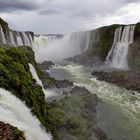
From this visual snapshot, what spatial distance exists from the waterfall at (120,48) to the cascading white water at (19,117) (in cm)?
3643

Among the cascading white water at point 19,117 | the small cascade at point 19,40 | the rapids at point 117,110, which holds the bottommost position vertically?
the rapids at point 117,110

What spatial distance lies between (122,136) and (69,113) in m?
4.02

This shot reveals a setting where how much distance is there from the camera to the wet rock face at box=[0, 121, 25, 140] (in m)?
11.1

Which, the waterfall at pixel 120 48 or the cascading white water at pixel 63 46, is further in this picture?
the cascading white water at pixel 63 46

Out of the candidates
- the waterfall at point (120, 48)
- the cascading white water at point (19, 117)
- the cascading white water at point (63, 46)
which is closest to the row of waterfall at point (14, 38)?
the cascading white water at point (63, 46)

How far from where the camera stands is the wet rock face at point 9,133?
1112cm

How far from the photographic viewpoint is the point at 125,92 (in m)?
32.5

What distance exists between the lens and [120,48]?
2106 inches

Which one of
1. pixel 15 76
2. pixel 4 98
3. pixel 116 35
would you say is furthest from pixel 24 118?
pixel 116 35

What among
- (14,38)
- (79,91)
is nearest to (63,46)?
(14,38)

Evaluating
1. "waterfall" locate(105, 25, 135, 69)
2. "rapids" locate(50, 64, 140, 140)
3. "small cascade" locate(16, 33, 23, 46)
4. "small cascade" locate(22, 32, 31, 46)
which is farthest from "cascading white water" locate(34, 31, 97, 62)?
"rapids" locate(50, 64, 140, 140)

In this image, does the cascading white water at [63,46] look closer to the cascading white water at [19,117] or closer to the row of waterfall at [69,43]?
the row of waterfall at [69,43]

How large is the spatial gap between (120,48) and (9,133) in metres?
44.2

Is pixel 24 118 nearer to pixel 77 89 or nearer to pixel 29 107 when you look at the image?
pixel 29 107
